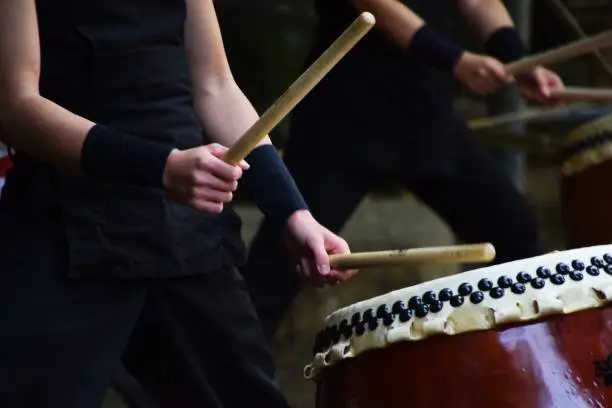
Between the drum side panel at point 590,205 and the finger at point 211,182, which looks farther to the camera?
the drum side panel at point 590,205

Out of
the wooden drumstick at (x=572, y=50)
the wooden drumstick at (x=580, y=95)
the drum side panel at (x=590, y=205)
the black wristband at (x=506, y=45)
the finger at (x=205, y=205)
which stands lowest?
the drum side panel at (x=590, y=205)

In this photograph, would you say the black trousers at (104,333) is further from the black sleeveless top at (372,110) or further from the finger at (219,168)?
the black sleeveless top at (372,110)

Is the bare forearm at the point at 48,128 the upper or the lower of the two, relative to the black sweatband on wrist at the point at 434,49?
upper

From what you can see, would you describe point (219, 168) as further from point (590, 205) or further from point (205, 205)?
point (590, 205)

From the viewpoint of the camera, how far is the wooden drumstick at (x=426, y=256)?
169cm

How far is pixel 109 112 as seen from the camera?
1847 millimetres

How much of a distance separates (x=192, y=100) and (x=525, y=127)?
233cm

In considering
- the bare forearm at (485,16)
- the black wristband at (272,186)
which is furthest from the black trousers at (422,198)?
the black wristband at (272,186)

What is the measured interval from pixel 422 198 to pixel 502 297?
109 centimetres

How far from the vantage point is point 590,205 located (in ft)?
9.59

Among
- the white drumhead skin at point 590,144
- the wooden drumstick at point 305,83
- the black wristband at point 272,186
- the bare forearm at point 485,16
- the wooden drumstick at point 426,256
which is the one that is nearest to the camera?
the wooden drumstick at point 305,83

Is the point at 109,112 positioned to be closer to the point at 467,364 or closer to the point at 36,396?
the point at 36,396

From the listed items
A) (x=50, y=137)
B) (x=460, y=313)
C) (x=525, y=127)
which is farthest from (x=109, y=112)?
(x=525, y=127)

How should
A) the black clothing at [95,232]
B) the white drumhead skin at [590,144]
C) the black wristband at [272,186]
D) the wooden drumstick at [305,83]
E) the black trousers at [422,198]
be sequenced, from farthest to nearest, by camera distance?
the white drumhead skin at [590,144] → the black trousers at [422,198] → the black wristband at [272,186] → the black clothing at [95,232] → the wooden drumstick at [305,83]
